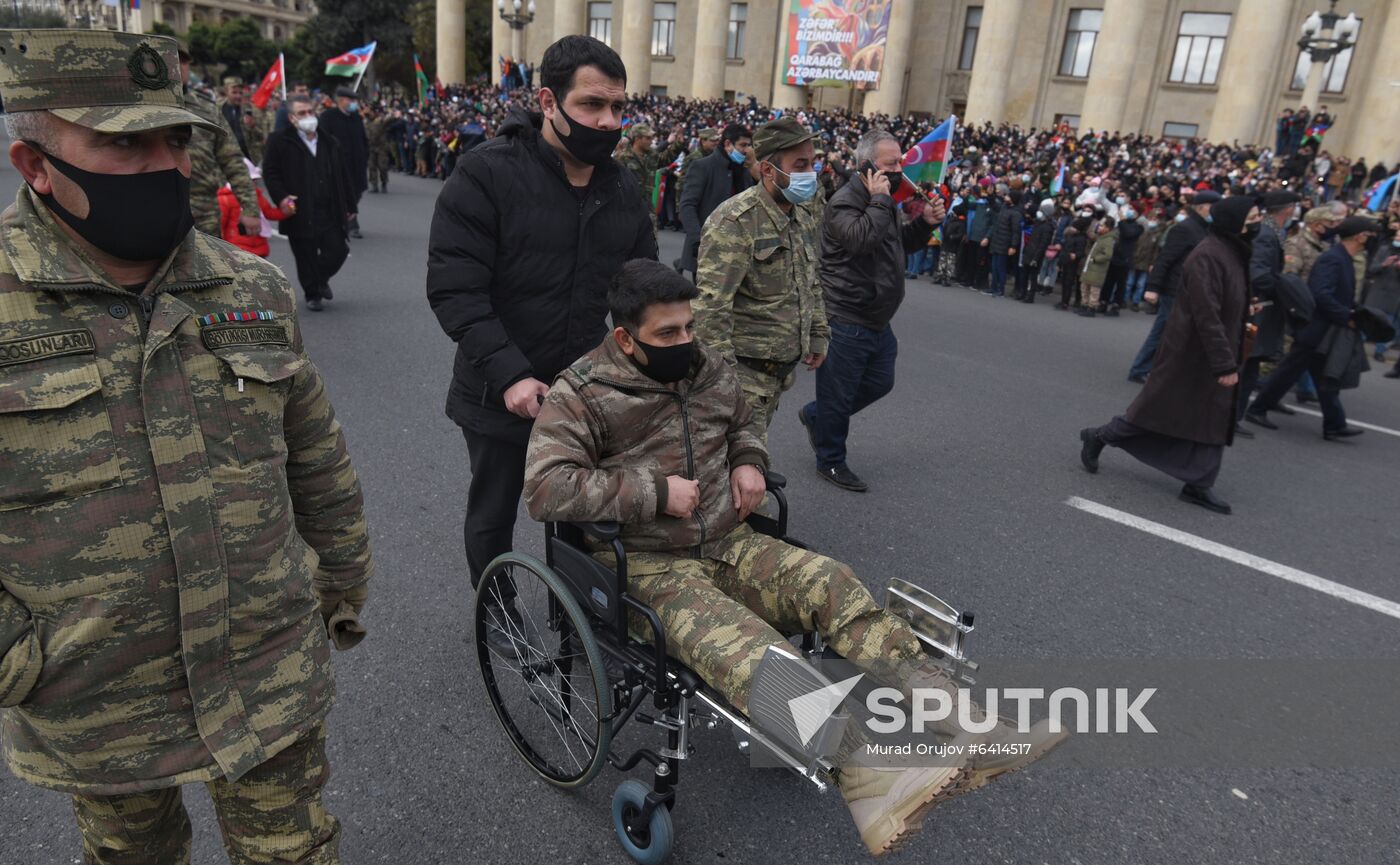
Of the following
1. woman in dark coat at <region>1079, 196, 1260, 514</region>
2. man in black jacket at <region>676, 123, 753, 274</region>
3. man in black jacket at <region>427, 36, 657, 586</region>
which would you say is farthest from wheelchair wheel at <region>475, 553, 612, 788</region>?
man in black jacket at <region>676, 123, 753, 274</region>

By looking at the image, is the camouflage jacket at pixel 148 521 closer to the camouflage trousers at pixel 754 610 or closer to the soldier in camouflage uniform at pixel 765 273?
the camouflage trousers at pixel 754 610

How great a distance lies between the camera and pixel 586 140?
278 centimetres

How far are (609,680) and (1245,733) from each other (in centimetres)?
229

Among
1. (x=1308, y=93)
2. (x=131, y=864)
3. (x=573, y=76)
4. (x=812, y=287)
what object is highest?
(x=1308, y=93)

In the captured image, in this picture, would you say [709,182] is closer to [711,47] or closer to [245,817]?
[245,817]

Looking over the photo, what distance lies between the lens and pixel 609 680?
95.2 inches

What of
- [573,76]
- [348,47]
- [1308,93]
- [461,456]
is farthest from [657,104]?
[348,47]

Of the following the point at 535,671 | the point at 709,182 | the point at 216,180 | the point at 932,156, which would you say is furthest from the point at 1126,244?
the point at 535,671

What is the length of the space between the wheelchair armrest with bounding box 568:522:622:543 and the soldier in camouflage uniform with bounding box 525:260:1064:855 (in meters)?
0.04

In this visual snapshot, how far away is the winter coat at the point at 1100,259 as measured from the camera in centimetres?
1147

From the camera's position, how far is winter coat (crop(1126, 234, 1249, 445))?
497 cm

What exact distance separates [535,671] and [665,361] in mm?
1049

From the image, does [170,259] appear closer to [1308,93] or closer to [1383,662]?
[1383,662]

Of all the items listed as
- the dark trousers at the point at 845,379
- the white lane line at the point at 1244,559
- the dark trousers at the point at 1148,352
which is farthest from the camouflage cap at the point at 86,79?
the dark trousers at the point at 1148,352
